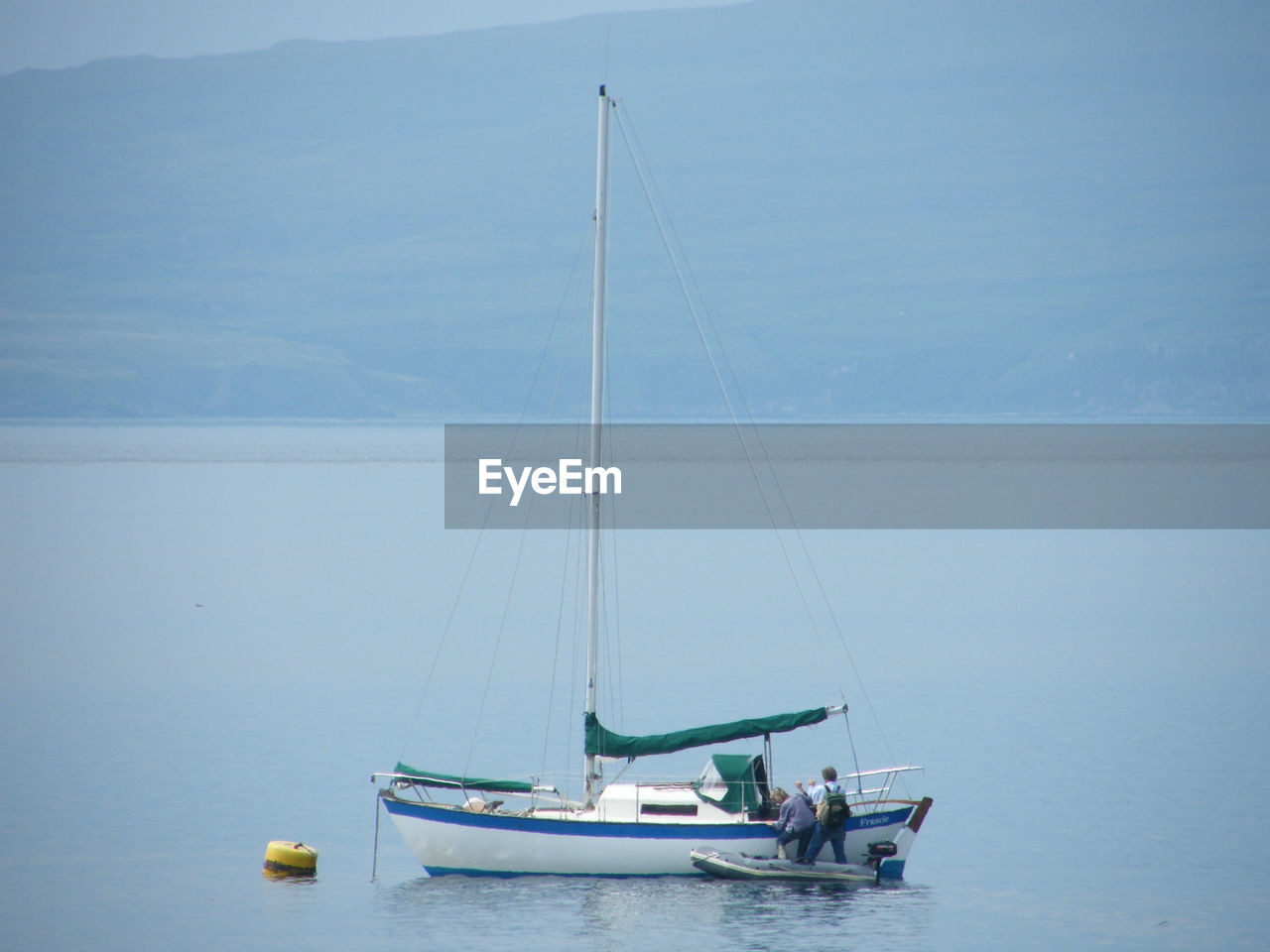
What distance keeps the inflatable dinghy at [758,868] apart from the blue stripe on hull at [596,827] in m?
0.34

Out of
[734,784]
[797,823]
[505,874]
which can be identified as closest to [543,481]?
[505,874]

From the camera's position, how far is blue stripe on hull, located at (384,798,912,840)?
27844 mm

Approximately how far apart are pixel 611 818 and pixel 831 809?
149 inches

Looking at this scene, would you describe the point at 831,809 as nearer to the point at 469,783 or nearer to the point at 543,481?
the point at 469,783

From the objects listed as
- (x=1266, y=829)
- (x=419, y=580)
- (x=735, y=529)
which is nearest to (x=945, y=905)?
(x=1266, y=829)

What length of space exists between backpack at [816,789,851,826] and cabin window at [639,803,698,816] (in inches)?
85.7

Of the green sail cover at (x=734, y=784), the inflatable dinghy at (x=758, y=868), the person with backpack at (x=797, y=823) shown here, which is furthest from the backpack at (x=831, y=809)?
the green sail cover at (x=734, y=784)

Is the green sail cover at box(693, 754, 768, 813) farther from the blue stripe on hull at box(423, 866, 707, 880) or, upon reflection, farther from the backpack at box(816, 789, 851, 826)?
the blue stripe on hull at box(423, 866, 707, 880)

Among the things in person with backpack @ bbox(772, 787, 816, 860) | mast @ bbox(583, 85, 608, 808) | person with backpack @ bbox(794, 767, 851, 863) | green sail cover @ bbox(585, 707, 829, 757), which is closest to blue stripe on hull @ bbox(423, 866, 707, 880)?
mast @ bbox(583, 85, 608, 808)

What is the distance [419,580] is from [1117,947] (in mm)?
51945

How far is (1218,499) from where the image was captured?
12381cm

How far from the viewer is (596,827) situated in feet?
91.3

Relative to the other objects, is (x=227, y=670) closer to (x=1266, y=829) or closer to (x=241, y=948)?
(x=241, y=948)

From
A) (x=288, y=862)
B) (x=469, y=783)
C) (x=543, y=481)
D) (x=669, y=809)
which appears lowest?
(x=288, y=862)
